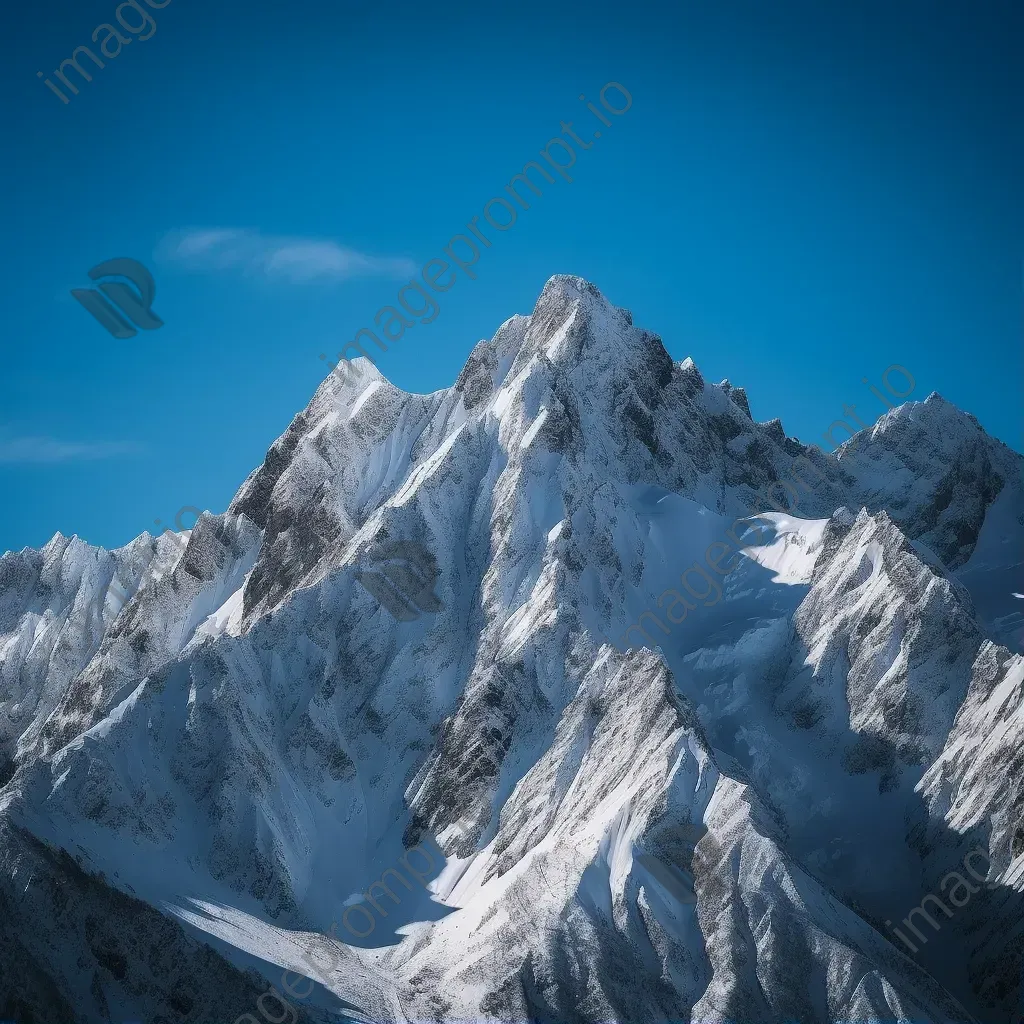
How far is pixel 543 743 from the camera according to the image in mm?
136875

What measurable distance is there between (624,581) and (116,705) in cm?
6169

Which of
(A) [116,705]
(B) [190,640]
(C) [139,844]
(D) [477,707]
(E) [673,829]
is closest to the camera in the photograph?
(E) [673,829]

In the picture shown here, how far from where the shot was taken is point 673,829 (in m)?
113

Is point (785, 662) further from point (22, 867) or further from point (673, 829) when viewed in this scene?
point (22, 867)

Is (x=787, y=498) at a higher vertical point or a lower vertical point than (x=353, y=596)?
higher

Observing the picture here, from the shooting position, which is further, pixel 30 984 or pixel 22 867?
pixel 22 867

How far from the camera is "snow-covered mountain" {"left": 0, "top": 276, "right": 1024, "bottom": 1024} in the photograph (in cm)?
10406

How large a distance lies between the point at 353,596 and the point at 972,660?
70.7 metres

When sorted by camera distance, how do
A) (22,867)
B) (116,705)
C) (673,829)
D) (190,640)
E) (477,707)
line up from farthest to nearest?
(190,640)
(116,705)
(477,707)
(673,829)
(22,867)

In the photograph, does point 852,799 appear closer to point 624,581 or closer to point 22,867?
point 624,581

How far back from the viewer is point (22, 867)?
10544 centimetres

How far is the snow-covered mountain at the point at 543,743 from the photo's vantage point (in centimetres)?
10406

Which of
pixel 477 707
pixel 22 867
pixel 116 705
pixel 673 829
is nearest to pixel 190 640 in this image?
pixel 116 705

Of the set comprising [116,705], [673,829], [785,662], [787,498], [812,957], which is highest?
[787,498]
